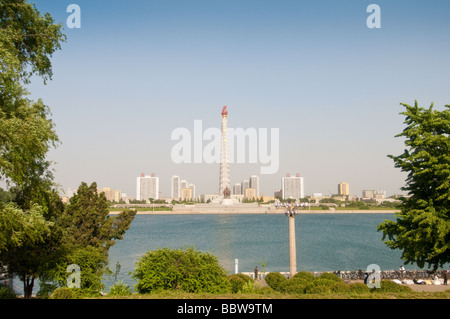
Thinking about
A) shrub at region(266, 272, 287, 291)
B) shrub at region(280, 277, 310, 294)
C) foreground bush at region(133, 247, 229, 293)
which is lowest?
shrub at region(266, 272, 287, 291)

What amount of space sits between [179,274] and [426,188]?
907 centimetres

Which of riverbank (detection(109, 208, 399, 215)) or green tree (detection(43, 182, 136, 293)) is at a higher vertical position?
green tree (detection(43, 182, 136, 293))

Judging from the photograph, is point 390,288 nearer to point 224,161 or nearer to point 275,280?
point 275,280

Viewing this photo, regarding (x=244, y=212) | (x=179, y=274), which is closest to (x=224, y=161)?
(x=244, y=212)

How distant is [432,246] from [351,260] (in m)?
24.6

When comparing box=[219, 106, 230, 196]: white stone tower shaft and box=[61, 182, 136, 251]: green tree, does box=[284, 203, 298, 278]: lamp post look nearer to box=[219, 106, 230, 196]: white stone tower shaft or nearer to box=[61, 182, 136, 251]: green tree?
box=[61, 182, 136, 251]: green tree

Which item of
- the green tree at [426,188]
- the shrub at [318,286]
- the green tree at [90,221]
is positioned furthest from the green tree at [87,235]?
the green tree at [426,188]

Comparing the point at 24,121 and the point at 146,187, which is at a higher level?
the point at 24,121

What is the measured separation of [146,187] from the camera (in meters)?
196

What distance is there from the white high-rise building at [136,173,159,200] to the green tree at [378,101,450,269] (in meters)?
187

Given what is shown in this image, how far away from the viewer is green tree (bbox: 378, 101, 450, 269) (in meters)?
11.1

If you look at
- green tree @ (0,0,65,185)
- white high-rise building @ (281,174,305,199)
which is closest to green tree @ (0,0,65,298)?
green tree @ (0,0,65,185)

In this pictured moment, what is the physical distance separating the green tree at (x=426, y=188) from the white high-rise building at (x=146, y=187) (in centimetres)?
18750

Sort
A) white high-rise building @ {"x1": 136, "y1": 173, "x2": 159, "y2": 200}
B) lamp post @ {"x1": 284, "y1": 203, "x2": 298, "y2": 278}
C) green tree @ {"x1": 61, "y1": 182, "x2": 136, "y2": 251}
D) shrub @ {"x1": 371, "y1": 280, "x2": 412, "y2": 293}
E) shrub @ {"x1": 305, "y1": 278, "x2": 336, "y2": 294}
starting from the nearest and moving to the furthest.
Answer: shrub @ {"x1": 371, "y1": 280, "x2": 412, "y2": 293}, shrub @ {"x1": 305, "y1": 278, "x2": 336, "y2": 294}, green tree @ {"x1": 61, "y1": 182, "x2": 136, "y2": 251}, lamp post @ {"x1": 284, "y1": 203, "x2": 298, "y2": 278}, white high-rise building @ {"x1": 136, "y1": 173, "x2": 159, "y2": 200}
